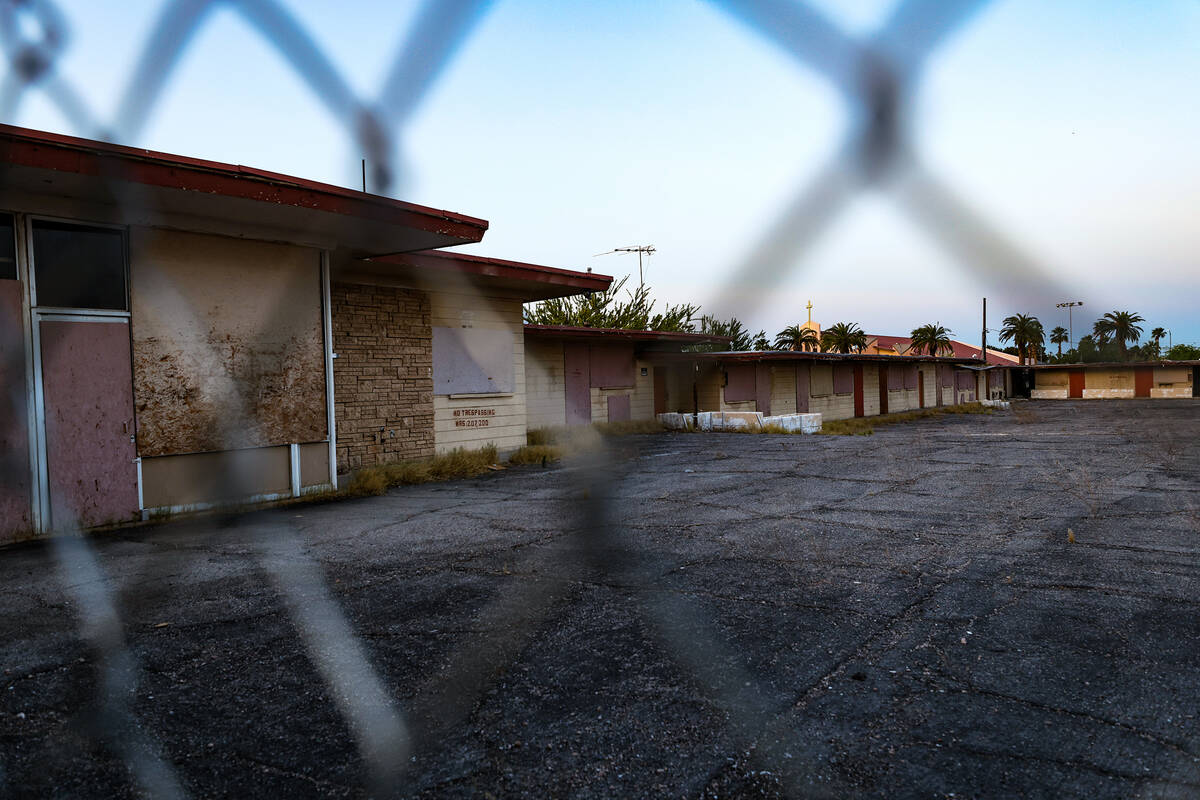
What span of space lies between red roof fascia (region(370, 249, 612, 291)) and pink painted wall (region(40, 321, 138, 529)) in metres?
3.37

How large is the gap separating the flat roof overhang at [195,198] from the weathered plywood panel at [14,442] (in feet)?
3.03

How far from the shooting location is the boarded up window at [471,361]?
1233 centimetres

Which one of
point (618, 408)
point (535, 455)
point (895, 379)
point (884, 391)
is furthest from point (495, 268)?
point (895, 379)

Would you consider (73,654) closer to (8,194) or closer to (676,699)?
(676,699)

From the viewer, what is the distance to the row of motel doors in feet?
21.0

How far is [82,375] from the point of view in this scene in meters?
6.84

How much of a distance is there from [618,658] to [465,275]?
8.19 meters

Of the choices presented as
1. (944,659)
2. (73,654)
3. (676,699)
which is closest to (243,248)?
(73,654)

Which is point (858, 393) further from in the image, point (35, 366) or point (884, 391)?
point (35, 366)

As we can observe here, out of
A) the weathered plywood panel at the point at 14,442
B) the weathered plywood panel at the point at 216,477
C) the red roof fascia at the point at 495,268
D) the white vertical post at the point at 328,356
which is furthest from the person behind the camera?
the red roof fascia at the point at 495,268

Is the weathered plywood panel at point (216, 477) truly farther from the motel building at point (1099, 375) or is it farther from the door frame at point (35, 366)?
the motel building at point (1099, 375)

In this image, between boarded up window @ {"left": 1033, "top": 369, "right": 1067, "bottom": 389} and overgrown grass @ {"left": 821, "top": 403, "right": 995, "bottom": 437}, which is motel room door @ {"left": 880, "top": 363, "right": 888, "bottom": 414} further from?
boarded up window @ {"left": 1033, "top": 369, "right": 1067, "bottom": 389}

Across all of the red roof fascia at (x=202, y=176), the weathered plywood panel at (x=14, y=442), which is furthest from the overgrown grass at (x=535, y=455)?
the weathered plywood panel at (x=14, y=442)

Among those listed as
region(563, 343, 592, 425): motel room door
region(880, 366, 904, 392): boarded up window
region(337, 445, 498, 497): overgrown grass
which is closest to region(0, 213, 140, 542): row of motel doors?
region(337, 445, 498, 497): overgrown grass
